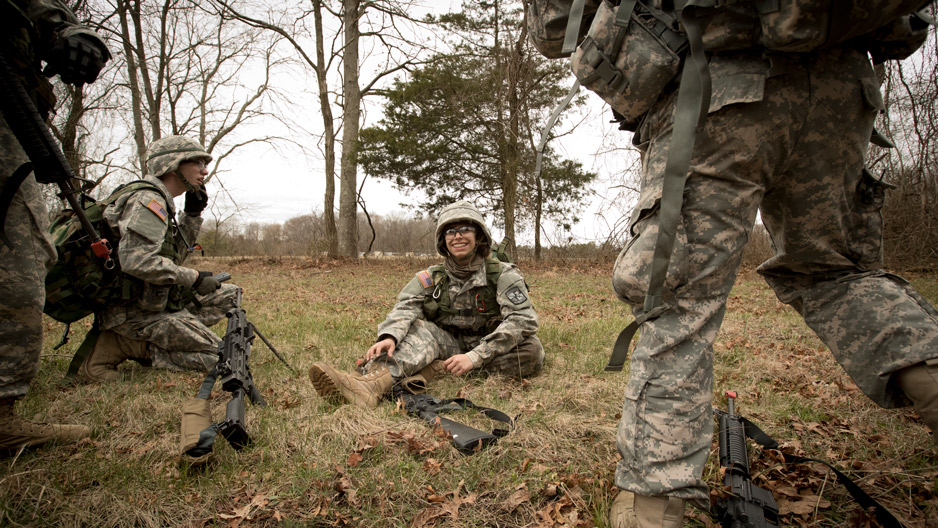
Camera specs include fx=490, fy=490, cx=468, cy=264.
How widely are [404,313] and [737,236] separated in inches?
96.9

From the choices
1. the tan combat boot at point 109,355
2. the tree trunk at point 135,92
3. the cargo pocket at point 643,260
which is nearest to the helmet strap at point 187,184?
the tan combat boot at point 109,355

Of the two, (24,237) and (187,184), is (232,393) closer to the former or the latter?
(24,237)

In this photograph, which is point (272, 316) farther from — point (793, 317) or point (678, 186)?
point (793, 317)

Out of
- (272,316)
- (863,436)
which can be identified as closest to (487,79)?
(272,316)

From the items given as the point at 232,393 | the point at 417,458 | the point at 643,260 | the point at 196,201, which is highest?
the point at 196,201

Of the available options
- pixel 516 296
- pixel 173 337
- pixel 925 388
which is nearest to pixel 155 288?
pixel 173 337

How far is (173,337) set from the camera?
360cm

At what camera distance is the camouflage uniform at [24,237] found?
74.9 inches

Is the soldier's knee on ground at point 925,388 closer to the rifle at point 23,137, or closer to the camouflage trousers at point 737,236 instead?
the camouflage trousers at point 737,236

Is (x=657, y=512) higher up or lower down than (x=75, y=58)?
lower down

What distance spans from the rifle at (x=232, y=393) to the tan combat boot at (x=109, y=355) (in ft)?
4.21

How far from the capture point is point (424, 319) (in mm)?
3732

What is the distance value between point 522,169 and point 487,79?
2902 mm

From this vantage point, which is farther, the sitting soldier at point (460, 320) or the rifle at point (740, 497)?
the sitting soldier at point (460, 320)
